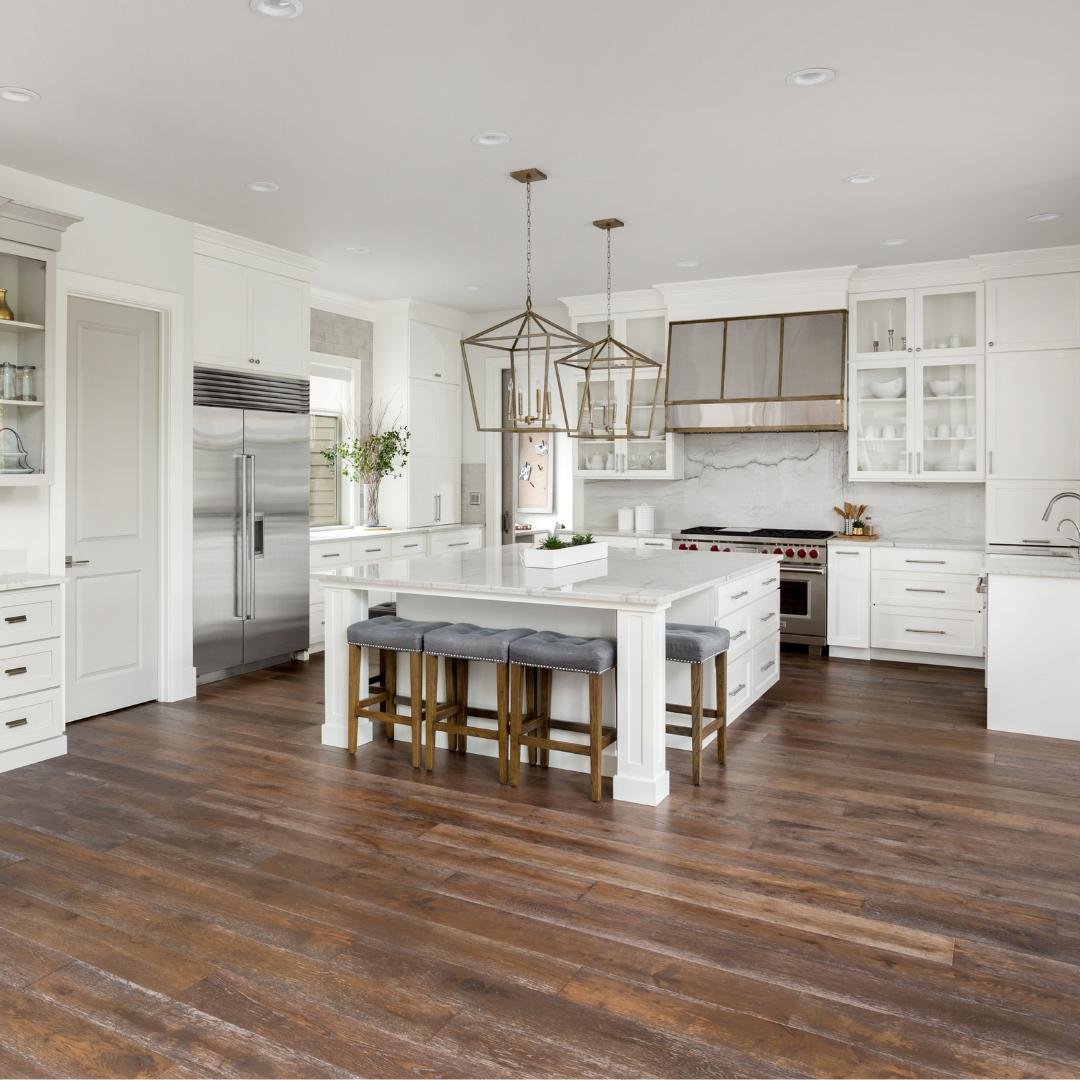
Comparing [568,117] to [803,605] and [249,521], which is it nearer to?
[249,521]

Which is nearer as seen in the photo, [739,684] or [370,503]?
[739,684]

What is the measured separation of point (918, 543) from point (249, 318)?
15.3ft

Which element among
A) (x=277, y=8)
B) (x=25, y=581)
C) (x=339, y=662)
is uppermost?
(x=277, y=8)

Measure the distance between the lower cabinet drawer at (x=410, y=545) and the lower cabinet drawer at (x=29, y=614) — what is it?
318 centimetres

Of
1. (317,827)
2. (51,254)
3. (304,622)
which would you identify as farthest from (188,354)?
(317,827)

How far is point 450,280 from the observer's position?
22.4ft

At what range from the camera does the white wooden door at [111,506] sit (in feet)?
15.6

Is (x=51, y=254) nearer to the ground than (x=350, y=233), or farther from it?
nearer to the ground

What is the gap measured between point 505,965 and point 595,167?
11.4 ft

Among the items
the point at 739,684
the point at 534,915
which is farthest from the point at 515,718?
the point at 739,684

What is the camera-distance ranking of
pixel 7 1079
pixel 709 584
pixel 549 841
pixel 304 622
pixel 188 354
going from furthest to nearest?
pixel 304 622, pixel 188 354, pixel 709 584, pixel 549 841, pixel 7 1079

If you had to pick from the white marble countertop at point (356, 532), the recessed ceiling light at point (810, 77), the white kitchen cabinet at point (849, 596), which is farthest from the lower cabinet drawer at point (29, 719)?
the white kitchen cabinet at point (849, 596)

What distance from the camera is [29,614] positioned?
161 inches

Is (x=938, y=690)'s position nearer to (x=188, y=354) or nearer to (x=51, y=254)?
(x=188, y=354)
